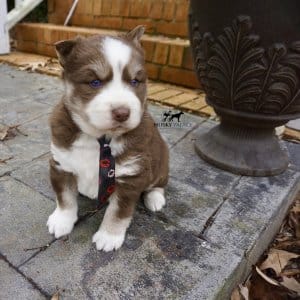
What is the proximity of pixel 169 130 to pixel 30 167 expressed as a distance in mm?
1304

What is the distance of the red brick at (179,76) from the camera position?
13.9 ft

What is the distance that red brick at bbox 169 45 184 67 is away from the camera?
418 centimetres

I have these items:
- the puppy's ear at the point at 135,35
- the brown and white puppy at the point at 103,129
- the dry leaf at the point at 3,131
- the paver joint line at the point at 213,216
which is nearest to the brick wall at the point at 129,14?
the dry leaf at the point at 3,131

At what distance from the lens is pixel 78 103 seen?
5.35 feet

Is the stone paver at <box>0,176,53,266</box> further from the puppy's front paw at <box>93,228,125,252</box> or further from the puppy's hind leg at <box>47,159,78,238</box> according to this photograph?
the puppy's front paw at <box>93,228,125,252</box>

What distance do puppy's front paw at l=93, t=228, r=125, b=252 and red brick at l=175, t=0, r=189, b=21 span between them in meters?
3.30

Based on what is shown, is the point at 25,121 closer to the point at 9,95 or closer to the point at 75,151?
the point at 9,95

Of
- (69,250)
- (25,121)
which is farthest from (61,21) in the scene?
(69,250)

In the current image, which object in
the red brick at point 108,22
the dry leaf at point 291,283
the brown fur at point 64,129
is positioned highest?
the brown fur at point 64,129

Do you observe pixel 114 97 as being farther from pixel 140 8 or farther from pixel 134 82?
pixel 140 8

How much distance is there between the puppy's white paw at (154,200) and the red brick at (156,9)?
3.11 m

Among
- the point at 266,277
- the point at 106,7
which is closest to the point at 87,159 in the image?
the point at 266,277

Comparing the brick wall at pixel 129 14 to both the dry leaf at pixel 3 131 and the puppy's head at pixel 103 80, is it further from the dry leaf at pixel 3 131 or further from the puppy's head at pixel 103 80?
the puppy's head at pixel 103 80

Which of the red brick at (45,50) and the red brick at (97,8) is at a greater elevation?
the red brick at (97,8)
